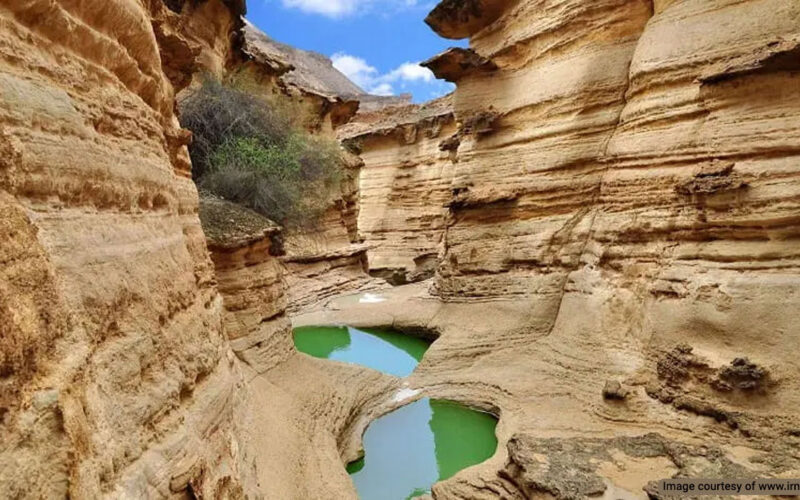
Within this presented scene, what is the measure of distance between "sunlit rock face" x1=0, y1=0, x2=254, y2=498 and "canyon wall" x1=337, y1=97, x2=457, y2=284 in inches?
585

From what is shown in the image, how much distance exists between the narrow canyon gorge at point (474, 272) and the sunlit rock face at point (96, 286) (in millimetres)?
14

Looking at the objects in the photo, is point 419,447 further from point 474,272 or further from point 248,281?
point 474,272

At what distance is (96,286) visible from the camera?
6.84 ft

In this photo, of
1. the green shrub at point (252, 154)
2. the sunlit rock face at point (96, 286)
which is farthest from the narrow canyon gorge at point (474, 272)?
the green shrub at point (252, 154)

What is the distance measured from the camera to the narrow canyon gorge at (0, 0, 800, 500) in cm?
193

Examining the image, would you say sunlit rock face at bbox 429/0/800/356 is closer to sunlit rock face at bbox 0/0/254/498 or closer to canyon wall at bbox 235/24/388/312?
canyon wall at bbox 235/24/388/312

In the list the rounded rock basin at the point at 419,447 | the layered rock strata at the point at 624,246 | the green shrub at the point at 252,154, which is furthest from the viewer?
the green shrub at the point at 252,154

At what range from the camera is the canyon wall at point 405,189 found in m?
18.3

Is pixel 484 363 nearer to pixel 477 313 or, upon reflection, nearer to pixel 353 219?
pixel 477 313

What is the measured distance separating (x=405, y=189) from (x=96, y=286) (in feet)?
57.6

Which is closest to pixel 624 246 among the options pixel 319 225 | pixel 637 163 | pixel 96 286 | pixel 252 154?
pixel 637 163

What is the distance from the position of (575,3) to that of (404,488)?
7990 millimetres

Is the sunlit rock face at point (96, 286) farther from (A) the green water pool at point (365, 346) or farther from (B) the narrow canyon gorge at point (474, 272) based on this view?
(A) the green water pool at point (365, 346)

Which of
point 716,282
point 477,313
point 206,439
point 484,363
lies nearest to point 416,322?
point 477,313
